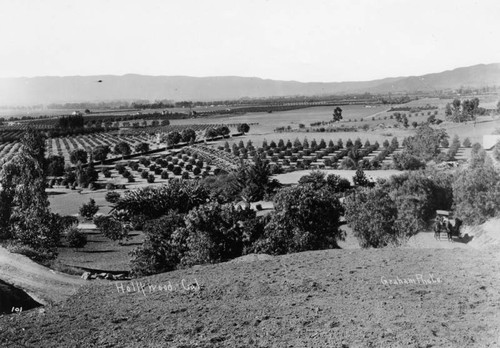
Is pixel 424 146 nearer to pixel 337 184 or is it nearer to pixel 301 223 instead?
pixel 337 184

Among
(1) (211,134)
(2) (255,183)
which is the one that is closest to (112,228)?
(2) (255,183)

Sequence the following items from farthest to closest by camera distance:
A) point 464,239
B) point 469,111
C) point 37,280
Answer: point 469,111 < point 464,239 < point 37,280

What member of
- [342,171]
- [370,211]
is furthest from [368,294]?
[342,171]

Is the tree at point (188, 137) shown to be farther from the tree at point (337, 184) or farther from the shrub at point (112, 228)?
the shrub at point (112, 228)

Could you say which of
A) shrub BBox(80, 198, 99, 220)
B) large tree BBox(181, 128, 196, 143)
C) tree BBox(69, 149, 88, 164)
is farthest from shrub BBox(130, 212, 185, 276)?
large tree BBox(181, 128, 196, 143)

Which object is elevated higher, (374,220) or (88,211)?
(374,220)

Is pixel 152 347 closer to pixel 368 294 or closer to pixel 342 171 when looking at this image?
pixel 368 294

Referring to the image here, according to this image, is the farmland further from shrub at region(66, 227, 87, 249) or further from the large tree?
the large tree
